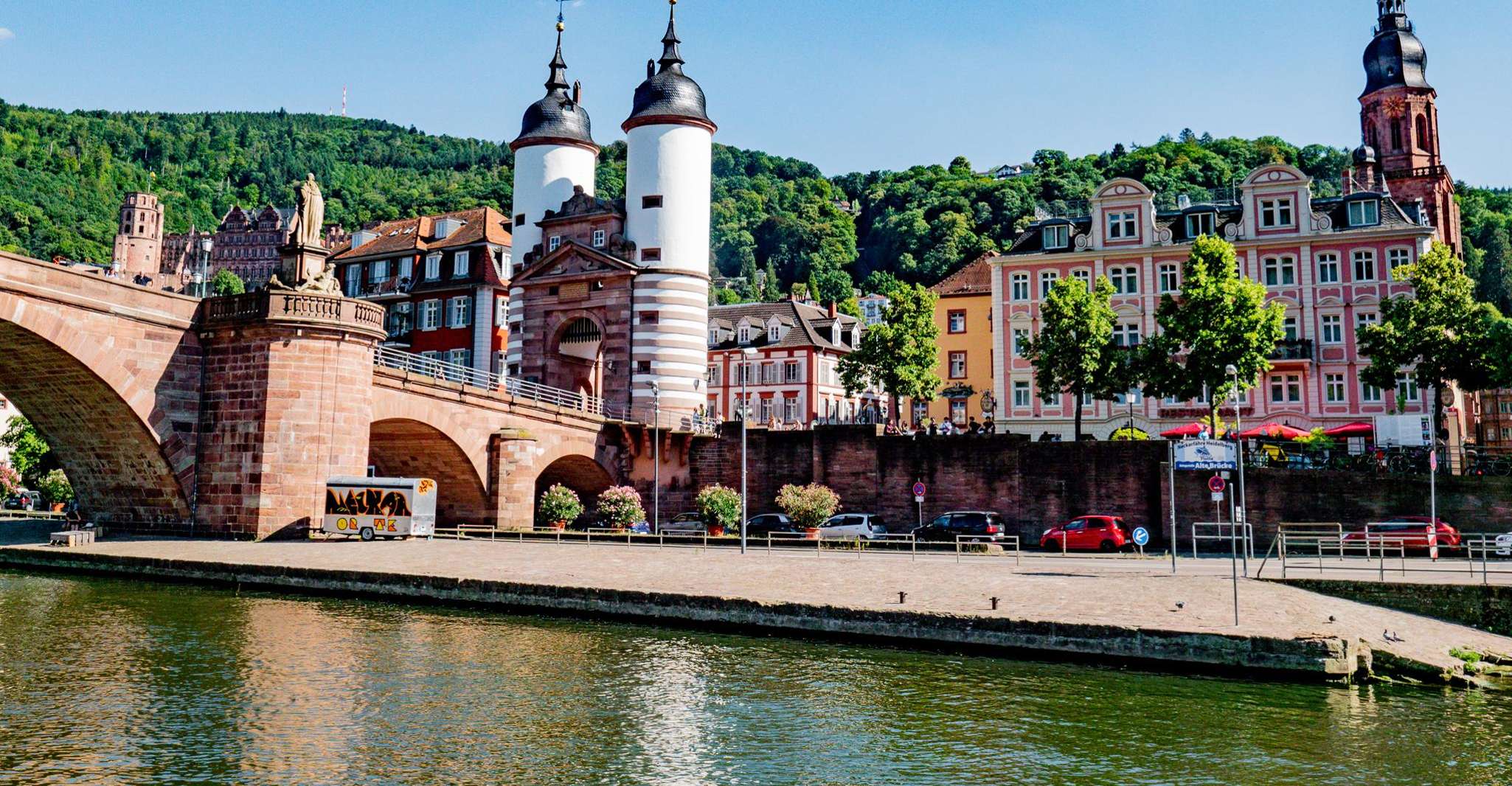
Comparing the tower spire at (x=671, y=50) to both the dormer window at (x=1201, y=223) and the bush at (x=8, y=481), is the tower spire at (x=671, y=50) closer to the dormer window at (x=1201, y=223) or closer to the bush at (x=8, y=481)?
the dormer window at (x=1201, y=223)

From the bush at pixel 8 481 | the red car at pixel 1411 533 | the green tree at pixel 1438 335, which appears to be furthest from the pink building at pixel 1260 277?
the bush at pixel 8 481

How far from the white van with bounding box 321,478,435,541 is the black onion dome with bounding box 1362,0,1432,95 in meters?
66.5

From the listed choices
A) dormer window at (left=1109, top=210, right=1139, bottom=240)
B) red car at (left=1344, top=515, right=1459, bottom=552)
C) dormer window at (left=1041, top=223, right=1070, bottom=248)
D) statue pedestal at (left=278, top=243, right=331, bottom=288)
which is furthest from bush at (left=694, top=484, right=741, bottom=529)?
dormer window at (left=1109, top=210, right=1139, bottom=240)

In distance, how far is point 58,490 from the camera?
71.1 meters

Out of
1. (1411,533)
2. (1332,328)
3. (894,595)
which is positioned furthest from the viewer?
(1332,328)

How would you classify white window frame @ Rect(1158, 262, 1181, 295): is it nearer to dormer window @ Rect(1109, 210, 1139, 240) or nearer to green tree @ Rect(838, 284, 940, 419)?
dormer window @ Rect(1109, 210, 1139, 240)

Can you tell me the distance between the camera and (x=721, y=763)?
14.0 meters

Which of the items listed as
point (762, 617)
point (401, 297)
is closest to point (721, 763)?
point (762, 617)

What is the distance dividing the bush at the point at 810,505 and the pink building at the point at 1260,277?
13.7 metres

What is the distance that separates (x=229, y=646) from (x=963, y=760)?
1418 cm

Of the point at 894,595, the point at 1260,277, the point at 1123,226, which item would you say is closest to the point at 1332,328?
the point at 1260,277

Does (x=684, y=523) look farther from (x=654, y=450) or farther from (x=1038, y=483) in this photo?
(x=1038, y=483)

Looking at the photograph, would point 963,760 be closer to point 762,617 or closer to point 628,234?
point 762,617

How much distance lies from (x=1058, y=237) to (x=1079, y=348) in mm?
14622
